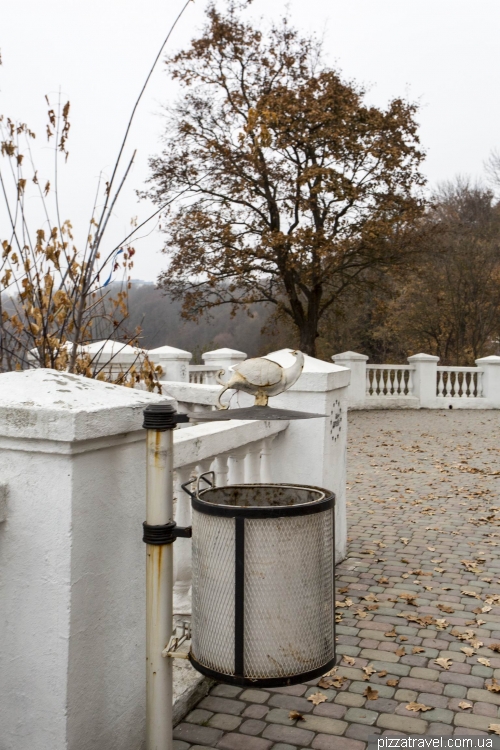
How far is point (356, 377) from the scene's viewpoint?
64.8 feet

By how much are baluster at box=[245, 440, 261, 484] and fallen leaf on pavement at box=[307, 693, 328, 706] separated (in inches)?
58.9

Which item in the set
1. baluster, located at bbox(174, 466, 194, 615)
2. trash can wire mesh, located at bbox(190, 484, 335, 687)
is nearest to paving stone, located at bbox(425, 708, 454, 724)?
trash can wire mesh, located at bbox(190, 484, 335, 687)

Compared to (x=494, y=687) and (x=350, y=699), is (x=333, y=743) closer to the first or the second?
(x=350, y=699)

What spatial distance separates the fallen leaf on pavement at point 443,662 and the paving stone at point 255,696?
1.01m

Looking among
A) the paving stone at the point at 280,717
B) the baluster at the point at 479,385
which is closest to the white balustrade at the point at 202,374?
the baluster at the point at 479,385

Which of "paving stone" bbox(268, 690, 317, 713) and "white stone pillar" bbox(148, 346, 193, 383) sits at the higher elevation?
"white stone pillar" bbox(148, 346, 193, 383)

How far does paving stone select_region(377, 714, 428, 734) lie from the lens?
3184 millimetres

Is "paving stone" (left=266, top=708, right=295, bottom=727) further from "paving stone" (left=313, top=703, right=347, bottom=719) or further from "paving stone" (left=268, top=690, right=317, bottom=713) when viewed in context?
"paving stone" (left=313, top=703, right=347, bottom=719)

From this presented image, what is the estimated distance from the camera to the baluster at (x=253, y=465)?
467cm

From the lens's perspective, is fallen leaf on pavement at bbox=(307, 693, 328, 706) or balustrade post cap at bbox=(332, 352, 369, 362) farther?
balustrade post cap at bbox=(332, 352, 369, 362)

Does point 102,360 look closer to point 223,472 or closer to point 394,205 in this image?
point 223,472

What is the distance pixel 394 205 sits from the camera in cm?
2094

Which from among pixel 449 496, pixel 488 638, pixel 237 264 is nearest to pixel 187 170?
pixel 237 264

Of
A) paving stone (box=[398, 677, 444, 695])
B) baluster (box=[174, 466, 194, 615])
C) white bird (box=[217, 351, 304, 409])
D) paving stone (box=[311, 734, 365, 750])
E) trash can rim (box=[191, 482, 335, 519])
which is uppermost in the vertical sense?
white bird (box=[217, 351, 304, 409])
